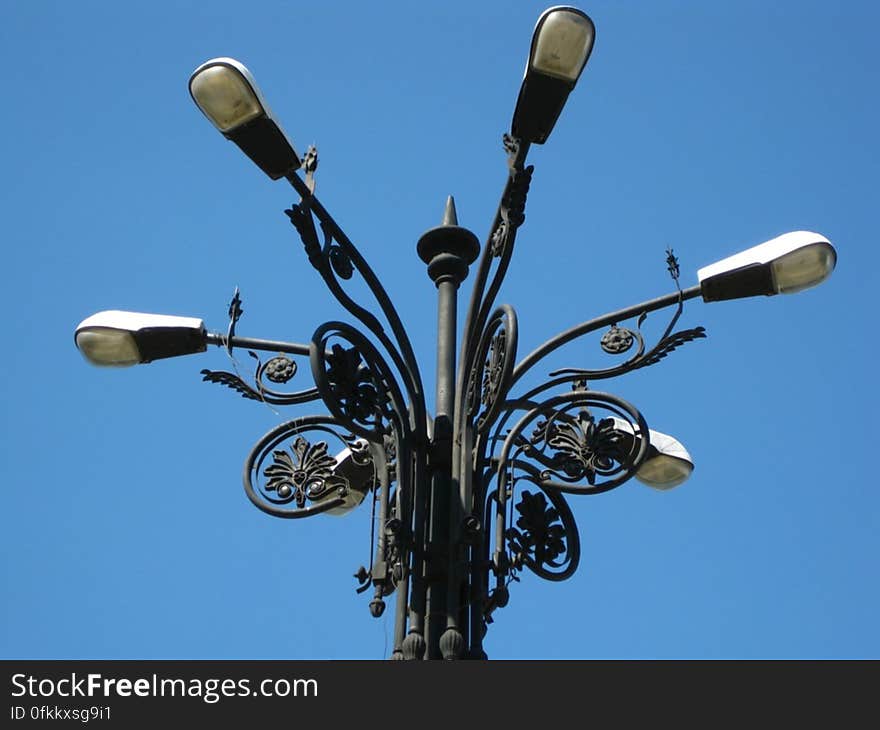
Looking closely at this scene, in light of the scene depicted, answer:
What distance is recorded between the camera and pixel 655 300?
725 cm

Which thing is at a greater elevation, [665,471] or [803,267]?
[803,267]

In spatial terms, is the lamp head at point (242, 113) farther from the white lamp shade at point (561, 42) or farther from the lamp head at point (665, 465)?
the lamp head at point (665, 465)

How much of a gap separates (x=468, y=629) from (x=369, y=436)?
837mm

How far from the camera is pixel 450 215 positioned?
789 cm

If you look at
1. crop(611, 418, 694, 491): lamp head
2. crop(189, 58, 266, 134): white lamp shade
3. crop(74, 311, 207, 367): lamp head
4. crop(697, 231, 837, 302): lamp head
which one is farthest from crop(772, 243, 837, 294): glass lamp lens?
crop(74, 311, 207, 367): lamp head

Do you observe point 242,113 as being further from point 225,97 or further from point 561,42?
point 561,42

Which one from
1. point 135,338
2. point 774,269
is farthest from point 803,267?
point 135,338

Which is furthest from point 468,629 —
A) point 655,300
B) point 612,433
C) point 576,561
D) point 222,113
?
point 222,113

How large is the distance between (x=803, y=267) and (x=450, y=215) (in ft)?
5.30

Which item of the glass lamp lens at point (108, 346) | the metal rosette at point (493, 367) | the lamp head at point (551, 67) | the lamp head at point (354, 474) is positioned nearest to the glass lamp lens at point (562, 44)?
the lamp head at point (551, 67)

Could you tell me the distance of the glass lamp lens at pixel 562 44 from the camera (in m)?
6.73

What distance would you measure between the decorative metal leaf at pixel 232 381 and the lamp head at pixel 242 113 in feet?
3.30

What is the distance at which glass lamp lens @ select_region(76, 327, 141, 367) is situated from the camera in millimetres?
7449

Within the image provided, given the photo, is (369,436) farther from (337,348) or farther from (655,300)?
(655,300)
